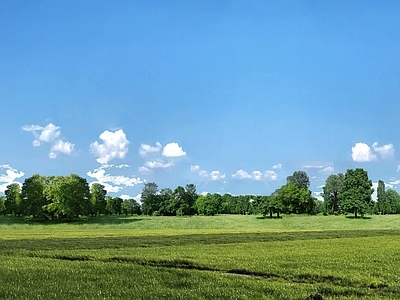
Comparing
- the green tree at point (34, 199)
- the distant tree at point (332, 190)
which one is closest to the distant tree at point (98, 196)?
the green tree at point (34, 199)

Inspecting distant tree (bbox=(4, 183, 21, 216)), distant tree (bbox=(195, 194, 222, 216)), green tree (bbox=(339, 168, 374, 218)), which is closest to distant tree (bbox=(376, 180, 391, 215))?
distant tree (bbox=(195, 194, 222, 216))

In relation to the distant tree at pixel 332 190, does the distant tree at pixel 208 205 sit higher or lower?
lower

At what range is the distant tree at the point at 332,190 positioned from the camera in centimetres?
14125

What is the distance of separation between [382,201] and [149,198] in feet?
306

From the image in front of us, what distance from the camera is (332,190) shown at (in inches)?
5625

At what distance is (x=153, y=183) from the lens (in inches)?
A: 6540

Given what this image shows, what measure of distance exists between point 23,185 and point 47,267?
317 ft

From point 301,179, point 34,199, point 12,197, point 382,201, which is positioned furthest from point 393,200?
point 12,197

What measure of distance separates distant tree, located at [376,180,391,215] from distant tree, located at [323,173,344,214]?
30551 millimetres

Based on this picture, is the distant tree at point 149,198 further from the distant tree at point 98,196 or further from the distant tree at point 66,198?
the distant tree at point 66,198

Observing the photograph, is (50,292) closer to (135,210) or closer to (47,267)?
(47,267)

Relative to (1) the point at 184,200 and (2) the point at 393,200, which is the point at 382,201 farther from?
(1) the point at 184,200

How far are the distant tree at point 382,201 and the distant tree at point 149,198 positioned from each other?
289ft

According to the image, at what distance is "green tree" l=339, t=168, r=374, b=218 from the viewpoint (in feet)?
324
